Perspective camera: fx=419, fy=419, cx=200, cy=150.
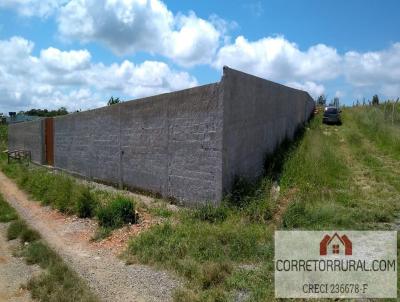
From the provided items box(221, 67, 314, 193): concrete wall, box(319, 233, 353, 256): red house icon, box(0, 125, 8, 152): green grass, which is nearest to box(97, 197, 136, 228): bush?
box(221, 67, 314, 193): concrete wall

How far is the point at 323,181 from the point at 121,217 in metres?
4.65

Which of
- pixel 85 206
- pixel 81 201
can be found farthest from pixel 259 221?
pixel 81 201

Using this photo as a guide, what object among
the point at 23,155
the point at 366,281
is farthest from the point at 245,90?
the point at 23,155

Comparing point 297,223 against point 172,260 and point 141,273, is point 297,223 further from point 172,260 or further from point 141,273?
point 141,273

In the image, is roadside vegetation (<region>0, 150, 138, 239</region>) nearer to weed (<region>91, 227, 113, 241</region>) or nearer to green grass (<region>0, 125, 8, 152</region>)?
weed (<region>91, 227, 113, 241</region>)

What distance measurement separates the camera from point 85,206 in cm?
932

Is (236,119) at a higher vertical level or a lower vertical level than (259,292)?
higher

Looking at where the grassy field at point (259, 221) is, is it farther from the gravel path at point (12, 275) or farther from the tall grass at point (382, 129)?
the tall grass at point (382, 129)

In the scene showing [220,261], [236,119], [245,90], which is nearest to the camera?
[220,261]

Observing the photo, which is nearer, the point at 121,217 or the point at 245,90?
the point at 121,217

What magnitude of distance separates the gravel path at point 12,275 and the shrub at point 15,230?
0.49 m

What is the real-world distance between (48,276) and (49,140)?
655 inches

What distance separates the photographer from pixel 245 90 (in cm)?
948

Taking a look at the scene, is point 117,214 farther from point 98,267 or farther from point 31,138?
point 31,138
